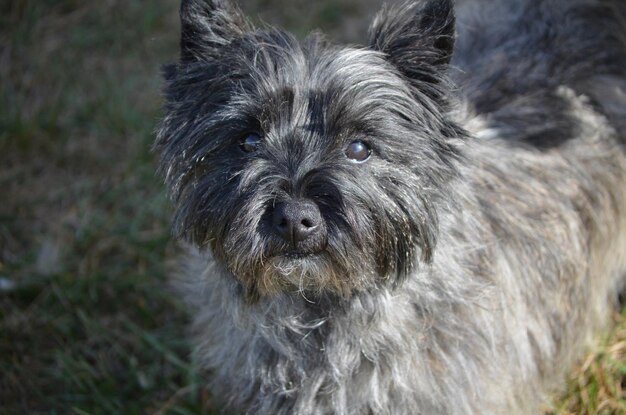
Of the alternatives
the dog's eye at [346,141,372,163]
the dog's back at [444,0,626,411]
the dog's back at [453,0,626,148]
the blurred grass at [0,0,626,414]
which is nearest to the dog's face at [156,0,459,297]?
the dog's eye at [346,141,372,163]

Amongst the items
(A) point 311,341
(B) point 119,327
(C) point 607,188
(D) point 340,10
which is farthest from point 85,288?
(D) point 340,10

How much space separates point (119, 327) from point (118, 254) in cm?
54

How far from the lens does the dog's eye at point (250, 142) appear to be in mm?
2624

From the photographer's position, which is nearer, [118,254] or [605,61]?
[605,61]

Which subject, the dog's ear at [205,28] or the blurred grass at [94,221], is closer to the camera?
the dog's ear at [205,28]

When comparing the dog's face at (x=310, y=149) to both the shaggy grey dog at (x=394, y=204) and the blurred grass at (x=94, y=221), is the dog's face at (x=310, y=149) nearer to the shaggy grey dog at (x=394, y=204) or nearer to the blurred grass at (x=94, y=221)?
the shaggy grey dog at (x=394, y=204)

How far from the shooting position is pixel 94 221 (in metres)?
4.80

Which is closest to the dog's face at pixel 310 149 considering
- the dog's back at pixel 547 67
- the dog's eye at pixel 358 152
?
the dog's eye at pixel 358 152

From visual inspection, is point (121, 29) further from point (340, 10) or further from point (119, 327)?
point (119, 327)

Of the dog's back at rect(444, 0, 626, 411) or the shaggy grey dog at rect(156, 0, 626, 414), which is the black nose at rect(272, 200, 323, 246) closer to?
the shaggy grey dog at rect(156, 0, 626, 414)

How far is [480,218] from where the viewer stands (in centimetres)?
304

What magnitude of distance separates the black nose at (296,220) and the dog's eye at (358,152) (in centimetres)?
26

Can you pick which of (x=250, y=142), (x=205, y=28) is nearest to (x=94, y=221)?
(x=205, y=28)

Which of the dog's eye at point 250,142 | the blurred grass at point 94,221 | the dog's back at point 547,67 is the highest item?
the dog's back at point 547,67
